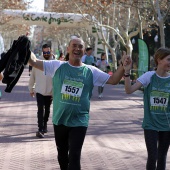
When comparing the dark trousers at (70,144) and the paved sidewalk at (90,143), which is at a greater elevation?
the dark trousers at (70,144)

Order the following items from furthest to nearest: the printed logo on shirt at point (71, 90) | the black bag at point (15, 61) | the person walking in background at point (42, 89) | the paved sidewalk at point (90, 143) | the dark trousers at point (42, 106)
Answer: the dark trousers at point (42, 106) → the person walking in background at point (42, 89) → the paved sidewalk at point (90, 143) → the printed logo on shirt at point (71, 90) → the black bag at point (15, 61)

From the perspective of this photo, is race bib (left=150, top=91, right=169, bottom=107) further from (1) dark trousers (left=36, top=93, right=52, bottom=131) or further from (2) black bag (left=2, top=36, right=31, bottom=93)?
(1) dark trousers (left=36, top=93, right=52, bottom=131)

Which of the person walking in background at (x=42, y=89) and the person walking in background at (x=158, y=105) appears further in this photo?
the person walking in background at (x=42, y=89)

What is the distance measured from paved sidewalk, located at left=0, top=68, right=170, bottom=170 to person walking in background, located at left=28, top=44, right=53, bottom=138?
0.35 m

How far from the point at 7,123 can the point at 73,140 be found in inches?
271

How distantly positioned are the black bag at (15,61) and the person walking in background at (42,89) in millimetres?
4399

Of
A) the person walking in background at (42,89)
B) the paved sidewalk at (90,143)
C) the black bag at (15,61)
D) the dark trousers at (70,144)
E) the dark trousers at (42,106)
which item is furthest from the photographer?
the dark trousers at (42,106)

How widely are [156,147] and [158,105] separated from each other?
45 centimetres

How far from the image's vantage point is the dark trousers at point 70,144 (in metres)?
5.85

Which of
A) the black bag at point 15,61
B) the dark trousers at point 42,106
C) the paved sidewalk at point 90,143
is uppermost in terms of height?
the black bag at point 15,61

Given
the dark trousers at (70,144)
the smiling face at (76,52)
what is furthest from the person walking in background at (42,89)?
the smiling face at (76,52)

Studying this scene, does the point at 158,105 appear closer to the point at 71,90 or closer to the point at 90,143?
the point at 71,90

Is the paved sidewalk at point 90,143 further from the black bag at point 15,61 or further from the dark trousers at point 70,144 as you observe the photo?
the black bag at point 15,61

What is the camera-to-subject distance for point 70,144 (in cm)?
591
